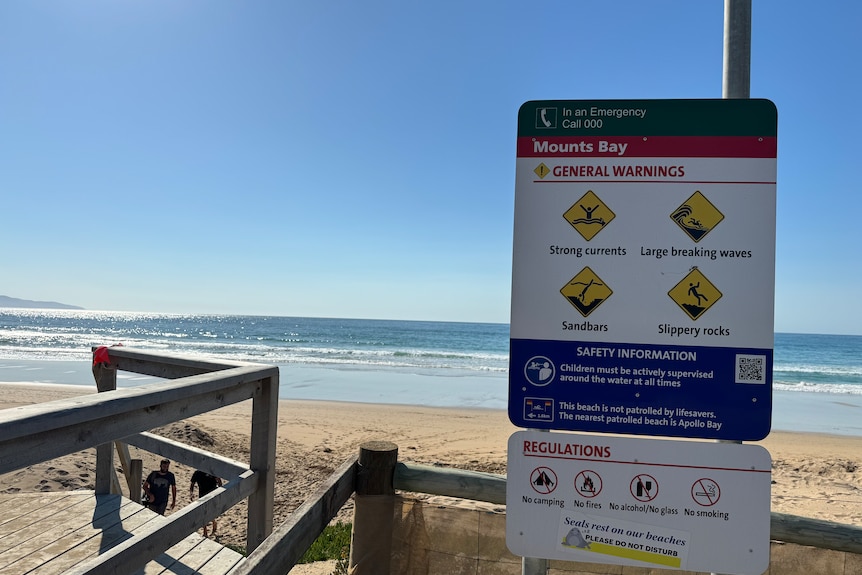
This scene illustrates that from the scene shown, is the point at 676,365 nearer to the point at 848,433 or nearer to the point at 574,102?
the point at 574,102

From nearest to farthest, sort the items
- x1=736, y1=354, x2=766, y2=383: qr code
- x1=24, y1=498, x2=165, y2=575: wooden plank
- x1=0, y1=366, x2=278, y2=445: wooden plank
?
x1=0, y1=366, x2=278, y2=445: wooden plank < x1=736, y1=354, x2=766, y2=383: qr code < x1=24, y1=498, x2=165, y2=575: wooden plank

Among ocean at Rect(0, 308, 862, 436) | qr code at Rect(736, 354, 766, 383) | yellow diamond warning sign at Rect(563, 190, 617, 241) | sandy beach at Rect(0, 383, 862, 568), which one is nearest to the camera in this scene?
qr code at Rect(736, 354, 766, 383)

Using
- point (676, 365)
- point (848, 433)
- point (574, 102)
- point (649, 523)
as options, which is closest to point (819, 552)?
point (649, 523)

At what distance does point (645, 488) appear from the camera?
1.66m

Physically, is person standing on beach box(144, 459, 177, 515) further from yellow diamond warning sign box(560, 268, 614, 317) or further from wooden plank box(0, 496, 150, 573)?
yellow diamond warning sign box(560, 268, 614, 317)

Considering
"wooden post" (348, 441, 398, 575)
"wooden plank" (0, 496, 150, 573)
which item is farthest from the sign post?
"wooden plank" (0, 496, 150, 573)

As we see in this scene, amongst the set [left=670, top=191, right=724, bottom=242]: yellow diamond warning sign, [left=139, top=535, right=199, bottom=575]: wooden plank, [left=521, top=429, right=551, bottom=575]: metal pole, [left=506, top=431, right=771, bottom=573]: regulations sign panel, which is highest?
[left=670, top=191, right=724, bottom=242]: yellow diamond warning sign

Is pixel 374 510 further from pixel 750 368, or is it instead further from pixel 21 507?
pixel 21 507

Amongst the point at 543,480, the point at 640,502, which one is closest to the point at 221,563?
the point at 543,480

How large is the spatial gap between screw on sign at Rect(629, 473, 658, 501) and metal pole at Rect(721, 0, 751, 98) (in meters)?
1.20

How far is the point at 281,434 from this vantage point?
11859 mm

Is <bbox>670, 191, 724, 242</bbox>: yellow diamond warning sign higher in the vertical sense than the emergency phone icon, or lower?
lower

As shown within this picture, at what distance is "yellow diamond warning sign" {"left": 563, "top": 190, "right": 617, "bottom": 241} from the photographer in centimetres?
169

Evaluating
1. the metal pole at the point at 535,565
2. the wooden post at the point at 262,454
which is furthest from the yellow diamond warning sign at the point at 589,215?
the wooden post at the point at 262,454
